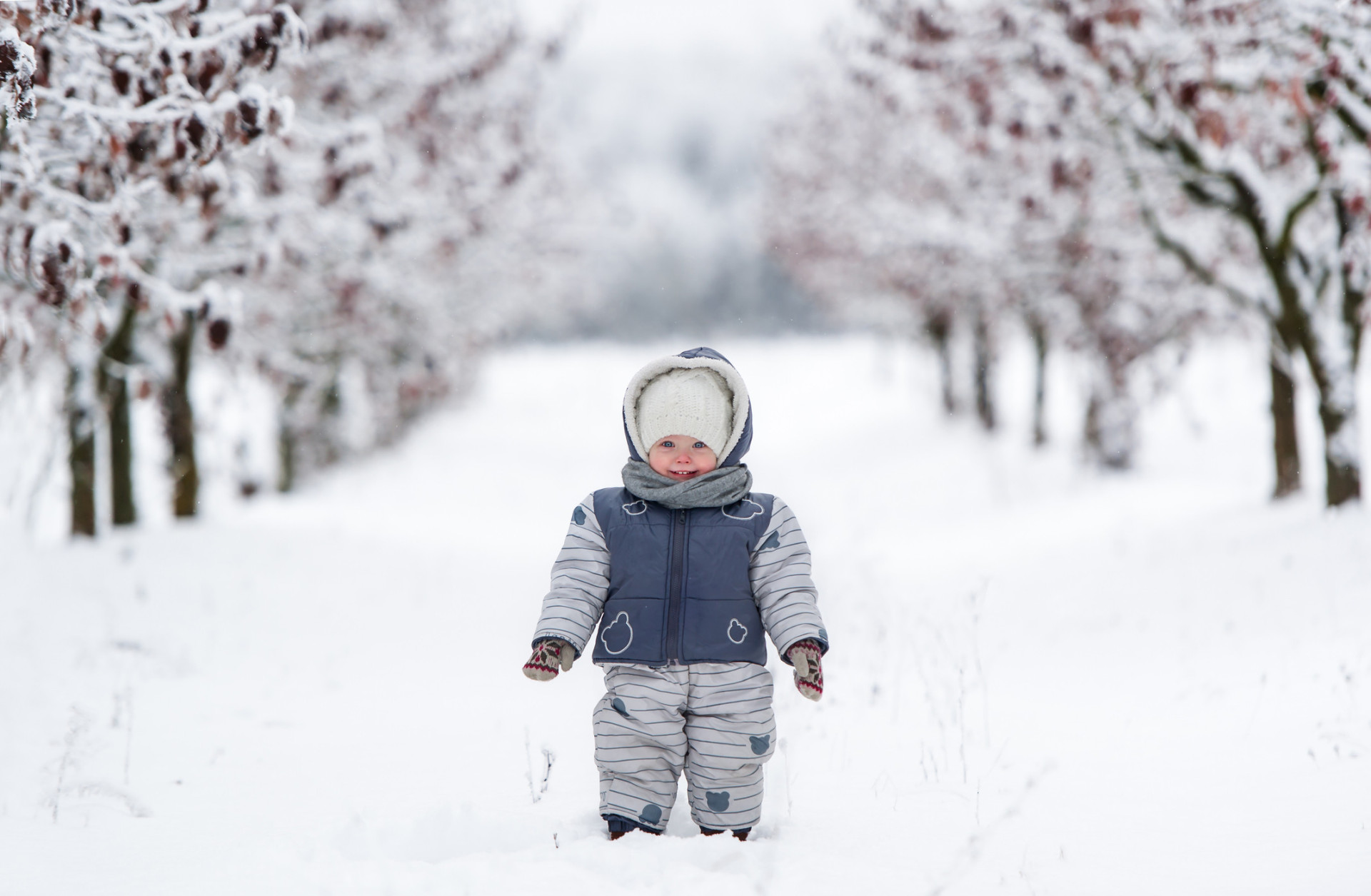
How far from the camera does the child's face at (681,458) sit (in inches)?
134

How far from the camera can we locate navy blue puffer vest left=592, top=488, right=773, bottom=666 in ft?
10.8

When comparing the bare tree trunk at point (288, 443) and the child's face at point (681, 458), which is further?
the bare tree trunk at point (288, 443)

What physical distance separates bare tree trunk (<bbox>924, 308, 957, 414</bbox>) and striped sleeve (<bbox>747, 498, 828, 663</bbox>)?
17.5 meters

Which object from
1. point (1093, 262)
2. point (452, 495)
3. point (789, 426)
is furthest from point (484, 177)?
point (789, 426)

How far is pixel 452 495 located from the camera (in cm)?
1634

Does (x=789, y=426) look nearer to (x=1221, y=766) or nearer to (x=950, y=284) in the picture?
(x=950, y=284)

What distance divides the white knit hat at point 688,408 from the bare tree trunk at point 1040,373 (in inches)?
→ 540

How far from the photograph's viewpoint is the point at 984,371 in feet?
63.7

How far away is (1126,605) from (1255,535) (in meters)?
1.84

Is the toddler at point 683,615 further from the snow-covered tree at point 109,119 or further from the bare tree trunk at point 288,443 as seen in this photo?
the bare tree trunk at point 288,443

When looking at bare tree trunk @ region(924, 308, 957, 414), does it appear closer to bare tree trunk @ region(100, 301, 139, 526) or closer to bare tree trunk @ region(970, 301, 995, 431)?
bare tree trunk @ region(970, 301, 995, 431)

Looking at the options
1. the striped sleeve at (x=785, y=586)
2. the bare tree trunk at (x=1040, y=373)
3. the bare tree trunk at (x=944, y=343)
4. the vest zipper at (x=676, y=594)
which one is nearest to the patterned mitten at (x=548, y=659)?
the vest zipper at (x=676, y=594)

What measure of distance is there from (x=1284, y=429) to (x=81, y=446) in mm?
11246

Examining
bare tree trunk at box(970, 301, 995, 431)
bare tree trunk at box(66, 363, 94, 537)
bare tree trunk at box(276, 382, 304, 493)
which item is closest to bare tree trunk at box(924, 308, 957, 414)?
bare tree trunk at box(970, 301, 995, 431)
